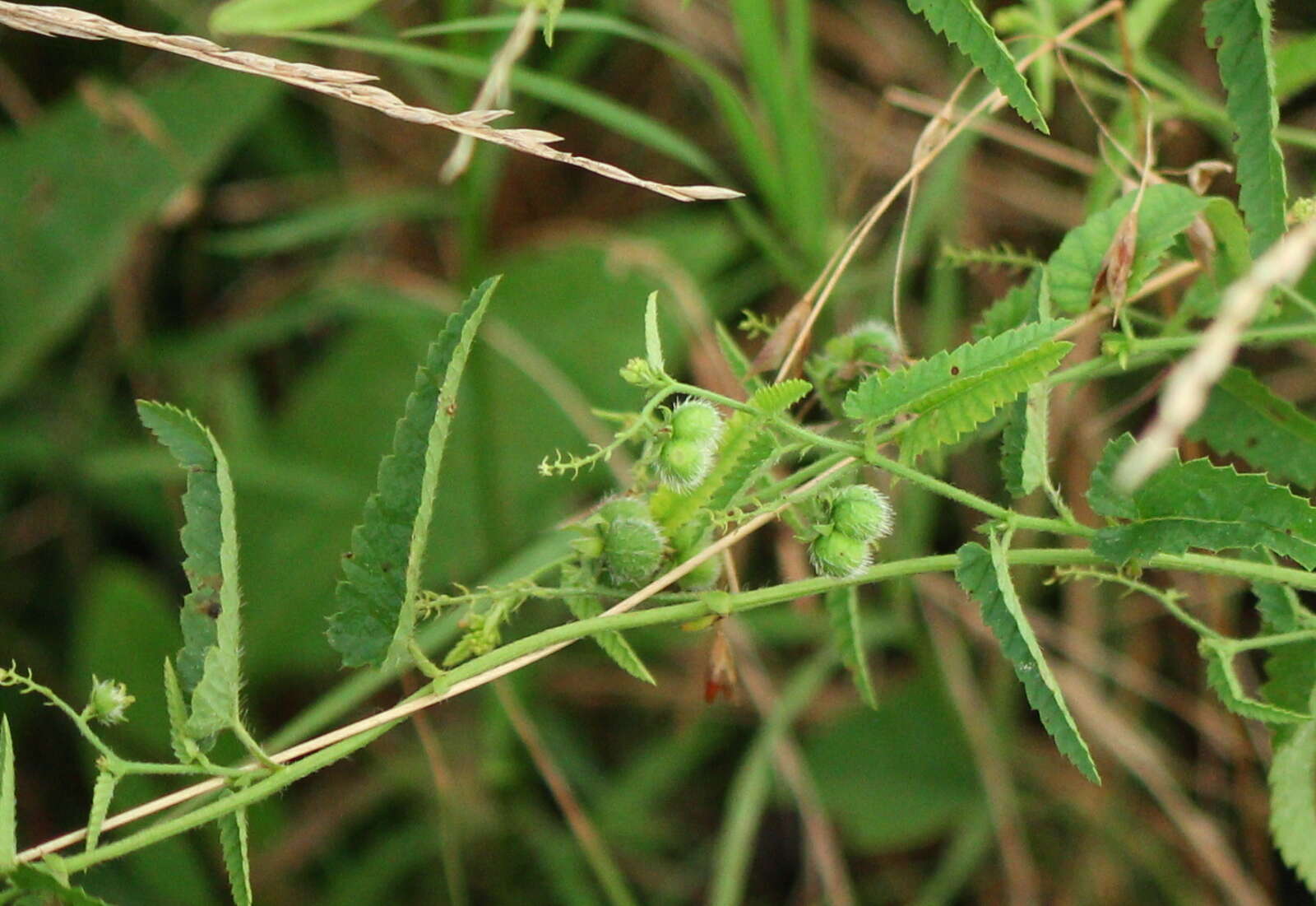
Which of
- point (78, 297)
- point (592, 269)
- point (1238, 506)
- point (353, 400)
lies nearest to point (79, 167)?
point (78, 297)

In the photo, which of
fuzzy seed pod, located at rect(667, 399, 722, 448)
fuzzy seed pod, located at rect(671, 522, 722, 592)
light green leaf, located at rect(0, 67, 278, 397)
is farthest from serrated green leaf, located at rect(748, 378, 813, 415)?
light green leaf, located at rect(0, 67, 278, 397)

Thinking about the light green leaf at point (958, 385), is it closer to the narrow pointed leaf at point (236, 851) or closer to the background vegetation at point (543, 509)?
the narrow pointed leaf at point (236, 851)

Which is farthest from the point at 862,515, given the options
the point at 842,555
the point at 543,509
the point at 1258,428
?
the point at 543,509

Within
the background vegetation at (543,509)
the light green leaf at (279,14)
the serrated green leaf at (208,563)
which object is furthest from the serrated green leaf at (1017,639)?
the background vegetation at (543,509)

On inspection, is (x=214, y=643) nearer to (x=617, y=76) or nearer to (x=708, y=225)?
(x=708, y=225)

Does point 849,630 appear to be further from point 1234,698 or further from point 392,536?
point 392,536
